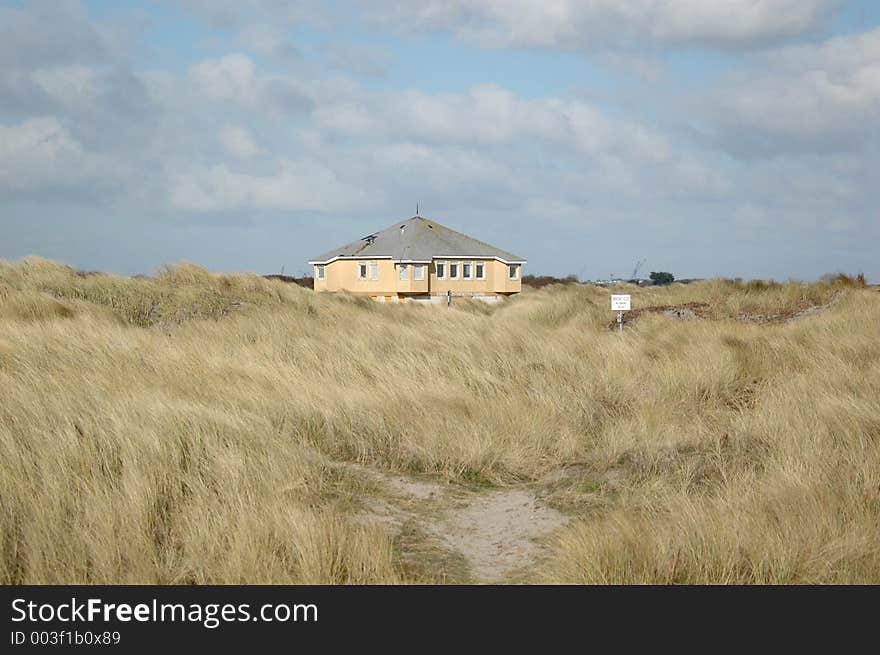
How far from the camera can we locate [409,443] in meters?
7.83

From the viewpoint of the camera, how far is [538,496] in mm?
6914

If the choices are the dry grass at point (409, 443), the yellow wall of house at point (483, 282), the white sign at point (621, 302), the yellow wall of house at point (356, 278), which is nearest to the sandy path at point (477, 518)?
the dry grass at point (409, 443)

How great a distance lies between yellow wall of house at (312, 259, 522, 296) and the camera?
1847 inches

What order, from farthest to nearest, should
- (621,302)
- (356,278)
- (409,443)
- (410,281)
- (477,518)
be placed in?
(356,278) → (410,281) → (621,302) → (409,443) → (477,518)

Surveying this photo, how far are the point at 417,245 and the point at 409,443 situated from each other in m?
40.4

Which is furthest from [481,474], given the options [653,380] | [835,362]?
[835,362]

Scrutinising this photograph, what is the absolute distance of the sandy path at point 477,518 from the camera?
555cm

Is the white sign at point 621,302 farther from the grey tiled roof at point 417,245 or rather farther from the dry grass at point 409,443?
the grey tiled roof at point 417,245

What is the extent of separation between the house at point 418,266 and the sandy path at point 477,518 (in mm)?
38652

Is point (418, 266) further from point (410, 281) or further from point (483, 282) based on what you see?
point (483, 282)

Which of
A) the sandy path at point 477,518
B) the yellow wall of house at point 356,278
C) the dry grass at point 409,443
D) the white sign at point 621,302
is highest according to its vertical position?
the yellow wall of house at point 356,278

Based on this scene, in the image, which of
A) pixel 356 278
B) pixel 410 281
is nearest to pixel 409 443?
pixel 410 281

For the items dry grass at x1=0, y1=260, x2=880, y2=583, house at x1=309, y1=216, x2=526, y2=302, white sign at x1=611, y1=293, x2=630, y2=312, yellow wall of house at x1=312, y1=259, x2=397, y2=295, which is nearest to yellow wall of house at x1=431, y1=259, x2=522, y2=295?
house at x1=309, y1=216, x2=526, y2=302
